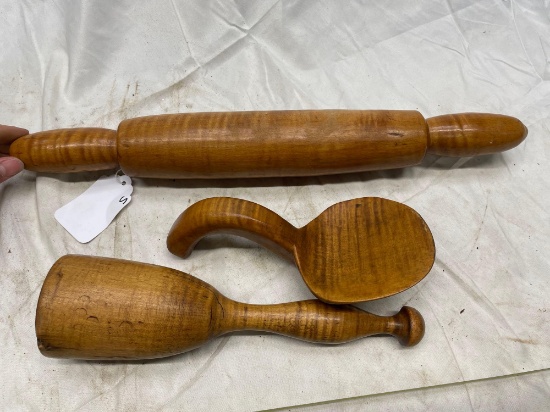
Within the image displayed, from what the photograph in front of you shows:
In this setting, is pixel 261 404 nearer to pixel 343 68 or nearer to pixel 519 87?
pixel 343 68

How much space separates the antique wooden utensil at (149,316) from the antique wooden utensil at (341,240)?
61 mm

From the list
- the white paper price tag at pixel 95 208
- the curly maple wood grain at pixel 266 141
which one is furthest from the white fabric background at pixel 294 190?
the curly maple wood grain at pixel 266 141

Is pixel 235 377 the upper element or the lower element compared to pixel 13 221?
lower

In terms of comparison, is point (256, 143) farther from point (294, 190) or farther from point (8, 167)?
point (8, 167)

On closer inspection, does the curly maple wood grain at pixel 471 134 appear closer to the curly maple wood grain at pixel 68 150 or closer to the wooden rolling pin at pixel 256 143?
the wooden rolling pin at pixel 256 143

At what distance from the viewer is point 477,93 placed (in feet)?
4.54

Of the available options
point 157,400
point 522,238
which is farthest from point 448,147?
point 157,400

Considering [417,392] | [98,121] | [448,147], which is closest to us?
[417,392]

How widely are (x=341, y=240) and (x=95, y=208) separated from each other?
590 millimetres

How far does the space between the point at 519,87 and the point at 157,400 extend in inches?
48.4

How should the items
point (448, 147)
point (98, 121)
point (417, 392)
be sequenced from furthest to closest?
point (98, 121)
point (448, 147)
point (417, 392)

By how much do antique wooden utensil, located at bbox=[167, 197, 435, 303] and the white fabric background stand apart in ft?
0.34

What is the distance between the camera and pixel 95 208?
1.19m

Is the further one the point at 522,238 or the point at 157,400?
the point at 522,238
